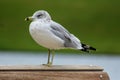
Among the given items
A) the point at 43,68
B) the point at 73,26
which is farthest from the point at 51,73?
the point at 73,26

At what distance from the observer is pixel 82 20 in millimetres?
2828

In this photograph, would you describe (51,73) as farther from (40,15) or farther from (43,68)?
(40,15)

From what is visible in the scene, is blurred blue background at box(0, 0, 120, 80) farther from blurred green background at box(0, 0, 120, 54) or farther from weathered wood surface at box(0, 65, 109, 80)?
weathered wood surface at box(0, 65, 109, 80)

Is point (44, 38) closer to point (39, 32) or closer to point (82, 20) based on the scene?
point (39, 32)

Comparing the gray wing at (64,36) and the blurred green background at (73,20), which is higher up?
the blurred green background at (73,20)

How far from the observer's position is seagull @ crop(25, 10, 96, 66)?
1.58 m

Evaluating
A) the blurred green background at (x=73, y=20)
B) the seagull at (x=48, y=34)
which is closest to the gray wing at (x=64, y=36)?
the seagull at (x=48, y=34)

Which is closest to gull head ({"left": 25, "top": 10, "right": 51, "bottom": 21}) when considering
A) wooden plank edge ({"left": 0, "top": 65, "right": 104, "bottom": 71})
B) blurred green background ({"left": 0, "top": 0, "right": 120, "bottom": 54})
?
wooden plank edge ({"left": 0, "top": 65, "right": 104, "bottom": 71})

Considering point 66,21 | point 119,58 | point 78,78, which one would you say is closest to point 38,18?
point 78,78

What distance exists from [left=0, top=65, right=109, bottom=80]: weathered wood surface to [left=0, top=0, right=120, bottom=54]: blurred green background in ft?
3.54

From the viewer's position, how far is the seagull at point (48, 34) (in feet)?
5.19

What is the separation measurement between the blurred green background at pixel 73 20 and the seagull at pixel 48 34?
109 centimetres

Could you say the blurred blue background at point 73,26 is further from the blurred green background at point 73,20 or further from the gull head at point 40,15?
the gull head at point 40,15

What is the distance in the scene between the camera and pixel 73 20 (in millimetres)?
2797
